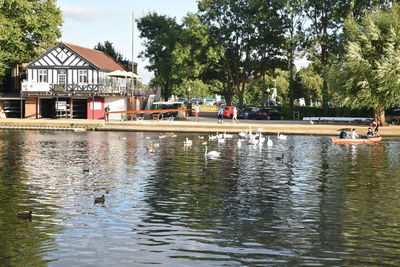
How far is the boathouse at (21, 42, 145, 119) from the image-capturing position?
A: 69.8 m

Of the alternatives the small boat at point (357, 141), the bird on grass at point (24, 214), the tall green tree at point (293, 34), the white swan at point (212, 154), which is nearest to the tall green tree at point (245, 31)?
the tall green tree at point (293, 34)

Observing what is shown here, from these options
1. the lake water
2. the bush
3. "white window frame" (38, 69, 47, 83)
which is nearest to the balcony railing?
"white window frame" (38, 69, 47, 83)

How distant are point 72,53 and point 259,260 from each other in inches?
2479

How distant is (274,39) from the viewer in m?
81.2

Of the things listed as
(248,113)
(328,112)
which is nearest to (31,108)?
(248,113)

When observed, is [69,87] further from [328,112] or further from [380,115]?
[380,115]

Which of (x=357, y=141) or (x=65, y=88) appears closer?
(x=357, y=141)

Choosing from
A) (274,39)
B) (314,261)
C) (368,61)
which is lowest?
(314,261)

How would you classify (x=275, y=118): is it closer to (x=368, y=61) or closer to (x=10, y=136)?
(x=368, y=61)

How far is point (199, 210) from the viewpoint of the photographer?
56.8ft

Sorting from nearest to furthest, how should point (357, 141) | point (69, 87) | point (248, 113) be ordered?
point (357, 141) < point (69, 87) < point (248, 113)

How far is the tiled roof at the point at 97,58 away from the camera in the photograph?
235ft

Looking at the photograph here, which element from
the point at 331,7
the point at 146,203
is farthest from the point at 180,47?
the point at 146,203

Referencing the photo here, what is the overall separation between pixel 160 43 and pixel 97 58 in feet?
48.1
